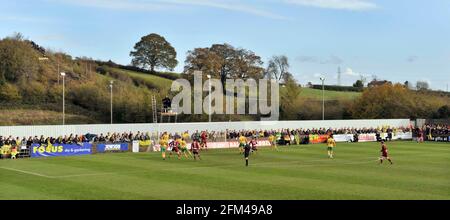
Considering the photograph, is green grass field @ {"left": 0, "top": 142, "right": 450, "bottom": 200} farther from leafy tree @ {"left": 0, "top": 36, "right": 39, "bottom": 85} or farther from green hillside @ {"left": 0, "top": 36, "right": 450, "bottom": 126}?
leafy tree @ {"left": 0, "top": 36, "right": 39, "bottom": 85}

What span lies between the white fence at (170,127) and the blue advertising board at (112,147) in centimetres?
525

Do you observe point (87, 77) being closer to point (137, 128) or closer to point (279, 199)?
point (137, 128)

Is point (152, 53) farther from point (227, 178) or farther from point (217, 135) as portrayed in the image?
point (227, 178)

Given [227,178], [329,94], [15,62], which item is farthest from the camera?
[329,94]

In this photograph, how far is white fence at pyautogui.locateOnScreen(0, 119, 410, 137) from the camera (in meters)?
50.7

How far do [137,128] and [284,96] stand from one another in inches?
2043

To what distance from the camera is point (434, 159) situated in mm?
40656

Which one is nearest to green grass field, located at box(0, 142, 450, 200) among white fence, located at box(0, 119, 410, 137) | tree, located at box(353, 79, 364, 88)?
white fence, located at box(0, 119, 410, 137)

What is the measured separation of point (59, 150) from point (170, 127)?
628 inches

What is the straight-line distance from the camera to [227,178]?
2867 cm

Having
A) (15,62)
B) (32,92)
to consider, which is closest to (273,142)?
(32,92)

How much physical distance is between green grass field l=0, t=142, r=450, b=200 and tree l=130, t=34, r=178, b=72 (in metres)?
90.7
